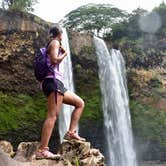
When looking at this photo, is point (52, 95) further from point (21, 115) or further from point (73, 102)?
point (21, 115)

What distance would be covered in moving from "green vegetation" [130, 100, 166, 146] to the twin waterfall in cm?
36

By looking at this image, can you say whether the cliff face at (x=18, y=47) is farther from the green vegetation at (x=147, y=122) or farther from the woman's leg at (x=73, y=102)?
the woman's leg at (x=73, y=102)

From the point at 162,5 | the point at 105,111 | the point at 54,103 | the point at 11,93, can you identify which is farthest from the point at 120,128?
the point at 54,103

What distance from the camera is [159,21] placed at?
20828 millimetres

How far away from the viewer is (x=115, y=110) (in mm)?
15555

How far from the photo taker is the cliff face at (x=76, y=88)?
44.6 feet

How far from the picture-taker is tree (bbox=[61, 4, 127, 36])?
2347 centimetres

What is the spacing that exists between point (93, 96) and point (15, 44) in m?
3.39

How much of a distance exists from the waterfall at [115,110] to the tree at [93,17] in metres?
7.35

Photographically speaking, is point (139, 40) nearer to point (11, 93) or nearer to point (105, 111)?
point (105, 111)

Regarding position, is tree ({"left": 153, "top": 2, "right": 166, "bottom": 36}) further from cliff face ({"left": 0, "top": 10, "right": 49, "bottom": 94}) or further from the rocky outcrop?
the rocky outcrop

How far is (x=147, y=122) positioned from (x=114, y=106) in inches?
60.1

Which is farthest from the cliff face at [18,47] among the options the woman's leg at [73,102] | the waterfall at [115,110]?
the woman's leg at [73,102]

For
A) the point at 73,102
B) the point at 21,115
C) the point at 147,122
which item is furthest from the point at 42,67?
the point at 147,122
